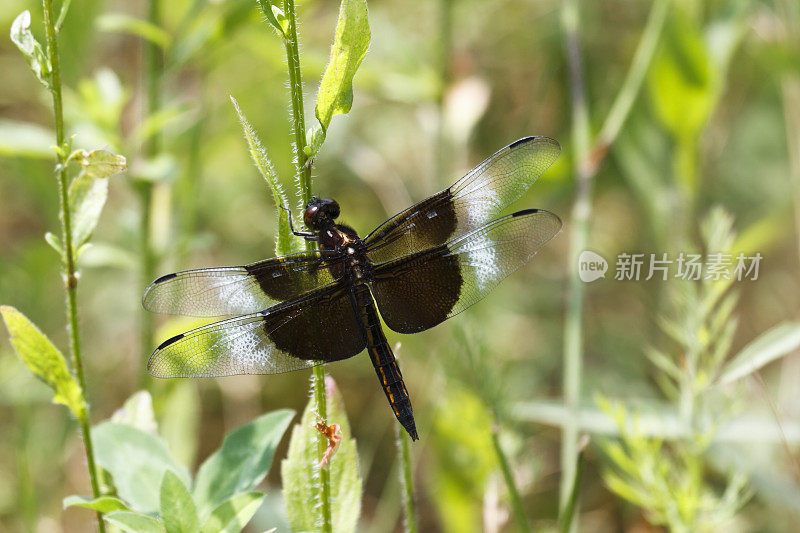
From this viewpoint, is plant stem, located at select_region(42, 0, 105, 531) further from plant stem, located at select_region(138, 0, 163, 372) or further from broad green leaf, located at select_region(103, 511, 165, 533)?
plant stem, located at select_region(138, 0, 163, 372)

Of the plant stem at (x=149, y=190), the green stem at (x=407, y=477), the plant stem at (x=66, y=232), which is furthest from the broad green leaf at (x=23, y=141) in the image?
the green stem at (x=407, y=477)

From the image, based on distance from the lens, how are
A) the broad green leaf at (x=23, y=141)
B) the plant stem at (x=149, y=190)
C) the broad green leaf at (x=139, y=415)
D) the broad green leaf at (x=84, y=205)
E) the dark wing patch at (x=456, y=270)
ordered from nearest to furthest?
the broad green leaf at (x=84, y=205), the broad green leaf at (x=139, y=415), the dark wing patch at (x=456, y=270), the broad green leaf at (x=23, y=141), the plant stem at (x=149, y=190)

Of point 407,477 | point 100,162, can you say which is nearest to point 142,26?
point 100,162

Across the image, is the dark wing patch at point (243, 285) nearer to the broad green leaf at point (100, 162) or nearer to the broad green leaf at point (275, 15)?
the broad green leaf at point (100, 162)

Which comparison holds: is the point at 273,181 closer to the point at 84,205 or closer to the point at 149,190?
the point at 84,205

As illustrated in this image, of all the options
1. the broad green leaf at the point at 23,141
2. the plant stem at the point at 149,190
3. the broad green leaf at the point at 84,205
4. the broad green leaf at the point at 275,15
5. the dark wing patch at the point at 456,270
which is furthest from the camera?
the plant stem at the point at 149,190

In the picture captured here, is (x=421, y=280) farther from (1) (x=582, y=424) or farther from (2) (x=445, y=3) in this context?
(2) (x=445, y=3)

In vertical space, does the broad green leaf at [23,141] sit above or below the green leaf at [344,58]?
above
